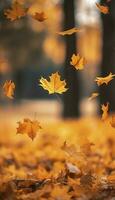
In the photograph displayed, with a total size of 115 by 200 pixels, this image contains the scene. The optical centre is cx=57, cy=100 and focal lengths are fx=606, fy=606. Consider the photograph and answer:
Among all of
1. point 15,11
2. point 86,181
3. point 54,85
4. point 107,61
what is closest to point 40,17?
point 15,11

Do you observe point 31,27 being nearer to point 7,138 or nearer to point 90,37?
point 90,37

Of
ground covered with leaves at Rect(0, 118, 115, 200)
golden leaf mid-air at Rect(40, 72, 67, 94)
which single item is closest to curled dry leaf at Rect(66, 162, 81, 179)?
ground covered with leaves at Rect(0, 118, 115, 200)

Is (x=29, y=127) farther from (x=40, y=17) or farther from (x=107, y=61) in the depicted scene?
(x=107, y=61)

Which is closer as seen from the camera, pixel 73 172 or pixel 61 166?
pixel 73 172

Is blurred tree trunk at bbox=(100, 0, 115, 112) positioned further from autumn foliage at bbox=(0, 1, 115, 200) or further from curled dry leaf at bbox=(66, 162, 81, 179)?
curled dry leaf at bbox=(66, 162, 81, 179)

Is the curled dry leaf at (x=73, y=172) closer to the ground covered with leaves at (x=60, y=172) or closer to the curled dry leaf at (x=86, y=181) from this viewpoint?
the ground covered with leaves at (x=60, y=172)

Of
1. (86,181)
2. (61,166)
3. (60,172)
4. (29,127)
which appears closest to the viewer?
(86,181)

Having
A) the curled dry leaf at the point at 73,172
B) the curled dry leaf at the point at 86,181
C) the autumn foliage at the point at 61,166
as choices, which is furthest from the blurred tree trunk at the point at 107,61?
the curled dry leaf at the point at 86,181

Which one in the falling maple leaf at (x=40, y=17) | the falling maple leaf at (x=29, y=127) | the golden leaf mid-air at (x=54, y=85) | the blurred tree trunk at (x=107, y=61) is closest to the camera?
the golden leaf mid-air at (x=54, y=85)
